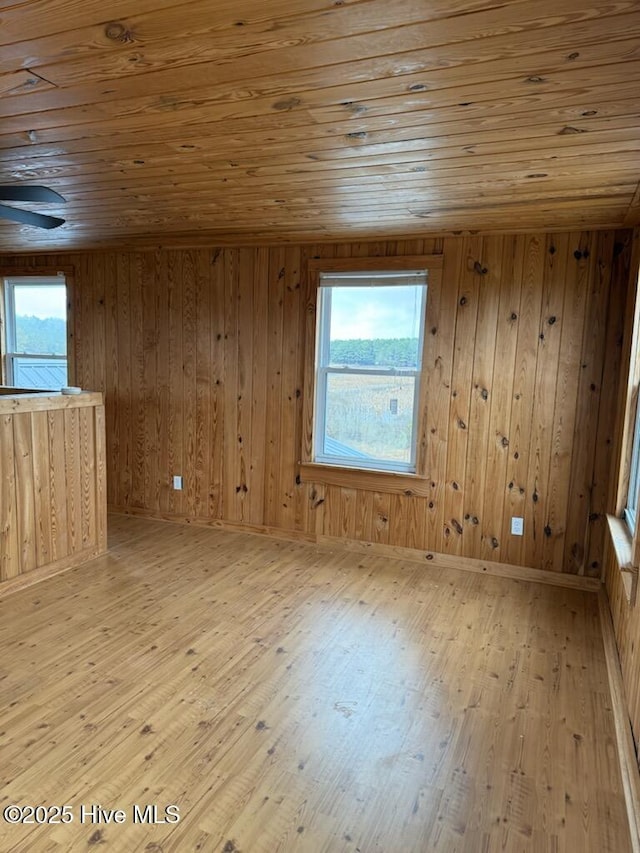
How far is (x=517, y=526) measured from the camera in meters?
3.77

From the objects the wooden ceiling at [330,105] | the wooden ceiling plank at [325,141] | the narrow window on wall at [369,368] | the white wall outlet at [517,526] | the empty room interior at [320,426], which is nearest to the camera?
the wooden ceiling at [330,105]

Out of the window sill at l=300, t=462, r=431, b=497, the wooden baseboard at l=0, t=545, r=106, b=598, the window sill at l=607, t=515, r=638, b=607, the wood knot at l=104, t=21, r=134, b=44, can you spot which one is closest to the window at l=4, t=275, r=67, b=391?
the wooden baseboard at l=0, t=545, r=106, b=598

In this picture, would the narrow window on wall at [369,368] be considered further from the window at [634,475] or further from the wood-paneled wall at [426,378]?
the window at [634,475]

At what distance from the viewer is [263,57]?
5.10ft

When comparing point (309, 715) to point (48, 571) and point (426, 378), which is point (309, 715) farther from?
point (426, 378)

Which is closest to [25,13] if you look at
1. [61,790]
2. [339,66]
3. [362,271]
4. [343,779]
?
[339,66]

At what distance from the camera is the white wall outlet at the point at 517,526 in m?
3.76

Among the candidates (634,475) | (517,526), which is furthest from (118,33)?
(517,526)

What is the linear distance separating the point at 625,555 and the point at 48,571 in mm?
3343

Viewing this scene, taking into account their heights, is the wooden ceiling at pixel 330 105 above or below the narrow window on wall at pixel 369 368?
above

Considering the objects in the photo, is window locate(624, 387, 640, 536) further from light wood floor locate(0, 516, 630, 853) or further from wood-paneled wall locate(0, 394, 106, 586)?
wood-paneled wall locate(0, 394, 106, 586)

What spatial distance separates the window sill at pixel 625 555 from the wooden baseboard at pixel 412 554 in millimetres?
705

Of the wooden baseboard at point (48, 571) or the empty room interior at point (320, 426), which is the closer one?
the empty room interior at point (320, 426)

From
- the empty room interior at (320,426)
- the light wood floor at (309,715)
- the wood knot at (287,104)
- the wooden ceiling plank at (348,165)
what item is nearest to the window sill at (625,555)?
the empty room interior at (320,426)
